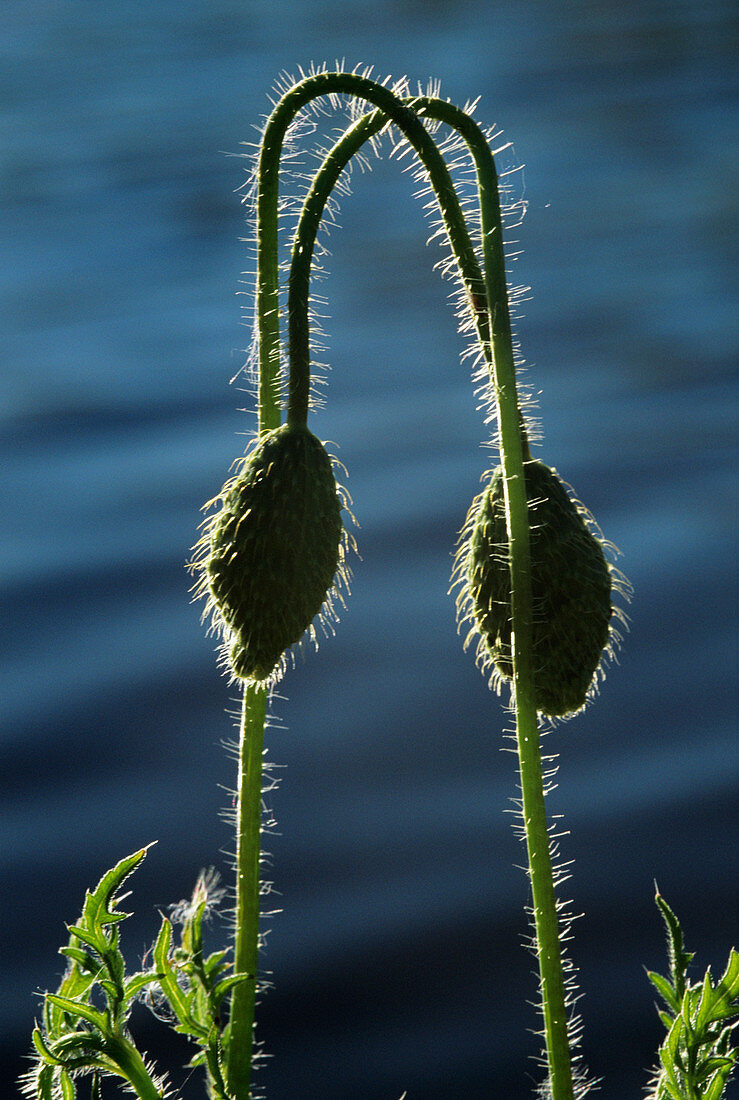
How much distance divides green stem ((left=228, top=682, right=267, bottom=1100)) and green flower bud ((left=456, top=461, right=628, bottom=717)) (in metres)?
0.13

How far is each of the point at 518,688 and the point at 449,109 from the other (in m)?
0.26

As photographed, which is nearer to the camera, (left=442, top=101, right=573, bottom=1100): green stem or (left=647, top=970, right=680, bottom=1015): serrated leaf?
(left=442, top=101, right=573, bottom=1100): green stem

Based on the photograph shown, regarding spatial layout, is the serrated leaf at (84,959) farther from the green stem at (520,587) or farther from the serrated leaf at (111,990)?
the green stem at (520,587)

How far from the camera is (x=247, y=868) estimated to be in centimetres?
59

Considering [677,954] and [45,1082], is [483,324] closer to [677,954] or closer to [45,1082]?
[677,954]

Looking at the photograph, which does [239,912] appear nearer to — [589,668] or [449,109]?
[589,668]

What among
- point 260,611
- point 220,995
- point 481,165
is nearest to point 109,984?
point 220,995

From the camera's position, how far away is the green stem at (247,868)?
23.0 inches

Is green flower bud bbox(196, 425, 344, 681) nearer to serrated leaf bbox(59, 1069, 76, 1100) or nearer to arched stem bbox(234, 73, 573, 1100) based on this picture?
arched stem bbox(234, 73, 573, 1100)

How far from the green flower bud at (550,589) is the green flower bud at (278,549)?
0.24 ft

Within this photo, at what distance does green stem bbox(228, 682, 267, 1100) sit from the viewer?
585mm

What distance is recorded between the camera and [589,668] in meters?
0.54

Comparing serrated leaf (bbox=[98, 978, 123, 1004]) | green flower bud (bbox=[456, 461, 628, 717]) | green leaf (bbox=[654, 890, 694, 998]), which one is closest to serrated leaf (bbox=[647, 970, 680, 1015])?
green leaf (bbox=[654, 890, 694, 998])

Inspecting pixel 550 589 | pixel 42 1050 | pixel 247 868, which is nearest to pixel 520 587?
pixel 550 589
